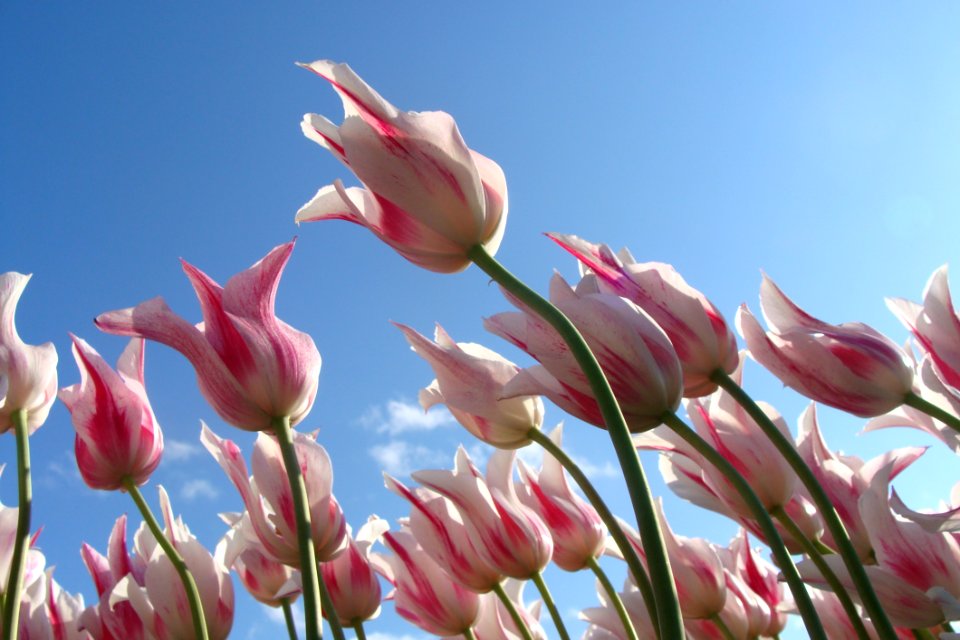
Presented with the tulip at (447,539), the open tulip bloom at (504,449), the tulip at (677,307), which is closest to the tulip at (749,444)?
the open tulip bloom at (504,449)

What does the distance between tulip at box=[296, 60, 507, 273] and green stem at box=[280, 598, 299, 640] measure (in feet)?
2.11

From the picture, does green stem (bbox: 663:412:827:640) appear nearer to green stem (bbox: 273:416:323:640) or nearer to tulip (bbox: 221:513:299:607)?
green stem (bbox: 273:416:323:640)

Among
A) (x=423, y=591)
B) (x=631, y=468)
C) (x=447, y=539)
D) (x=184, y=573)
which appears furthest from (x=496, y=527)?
(x=631, y=468)

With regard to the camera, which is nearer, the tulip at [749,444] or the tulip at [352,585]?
the tulip at [749,444]

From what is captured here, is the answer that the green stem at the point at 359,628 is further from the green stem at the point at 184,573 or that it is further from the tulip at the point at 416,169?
the tulip at the point at 416,169

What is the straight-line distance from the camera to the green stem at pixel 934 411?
0.71m

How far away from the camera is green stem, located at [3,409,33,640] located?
0.79 m

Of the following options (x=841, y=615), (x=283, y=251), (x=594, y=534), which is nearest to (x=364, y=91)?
(x=283, y=251)

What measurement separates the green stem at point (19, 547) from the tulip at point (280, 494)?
214 millimetres

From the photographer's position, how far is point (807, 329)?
793 mm

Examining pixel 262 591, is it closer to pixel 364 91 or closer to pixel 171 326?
pixel 171 326

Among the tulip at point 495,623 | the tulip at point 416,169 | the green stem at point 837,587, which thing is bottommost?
the green stem at point 837,587

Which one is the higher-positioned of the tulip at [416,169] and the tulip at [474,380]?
the tulip at [416,169]

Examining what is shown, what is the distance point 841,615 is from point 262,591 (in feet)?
2.64
